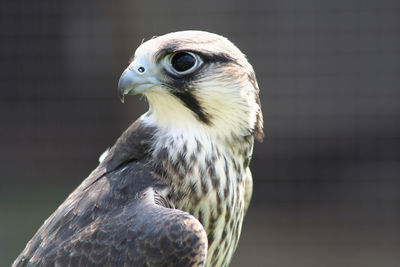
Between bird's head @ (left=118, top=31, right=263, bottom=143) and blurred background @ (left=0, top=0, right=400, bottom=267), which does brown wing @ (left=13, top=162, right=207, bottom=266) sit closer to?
bird's head @ (left=118, top=31, right=263, bottom=143)

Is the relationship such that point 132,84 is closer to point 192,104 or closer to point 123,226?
point 192,104

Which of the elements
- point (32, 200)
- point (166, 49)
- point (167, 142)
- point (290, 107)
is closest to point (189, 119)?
point (167, 142)

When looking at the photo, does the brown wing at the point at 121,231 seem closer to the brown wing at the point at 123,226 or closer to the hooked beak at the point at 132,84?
the brown wing at the point at 123,226

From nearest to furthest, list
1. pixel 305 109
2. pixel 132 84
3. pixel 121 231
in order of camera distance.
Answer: pixel 121 231 → pixel 132 84 → pixel 305 109

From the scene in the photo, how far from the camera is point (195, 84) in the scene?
239 cm

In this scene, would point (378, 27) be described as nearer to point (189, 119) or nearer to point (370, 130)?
point (370, 130)

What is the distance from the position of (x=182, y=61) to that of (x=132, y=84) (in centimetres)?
19

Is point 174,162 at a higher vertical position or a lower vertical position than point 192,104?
lower

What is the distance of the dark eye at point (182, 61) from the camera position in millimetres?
2346

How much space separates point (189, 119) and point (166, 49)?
0.28 m

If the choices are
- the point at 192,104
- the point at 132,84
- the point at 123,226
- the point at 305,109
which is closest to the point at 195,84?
the point at 192,104

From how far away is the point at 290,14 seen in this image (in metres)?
6.39

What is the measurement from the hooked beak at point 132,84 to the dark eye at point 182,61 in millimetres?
105

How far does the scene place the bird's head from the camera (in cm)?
235
